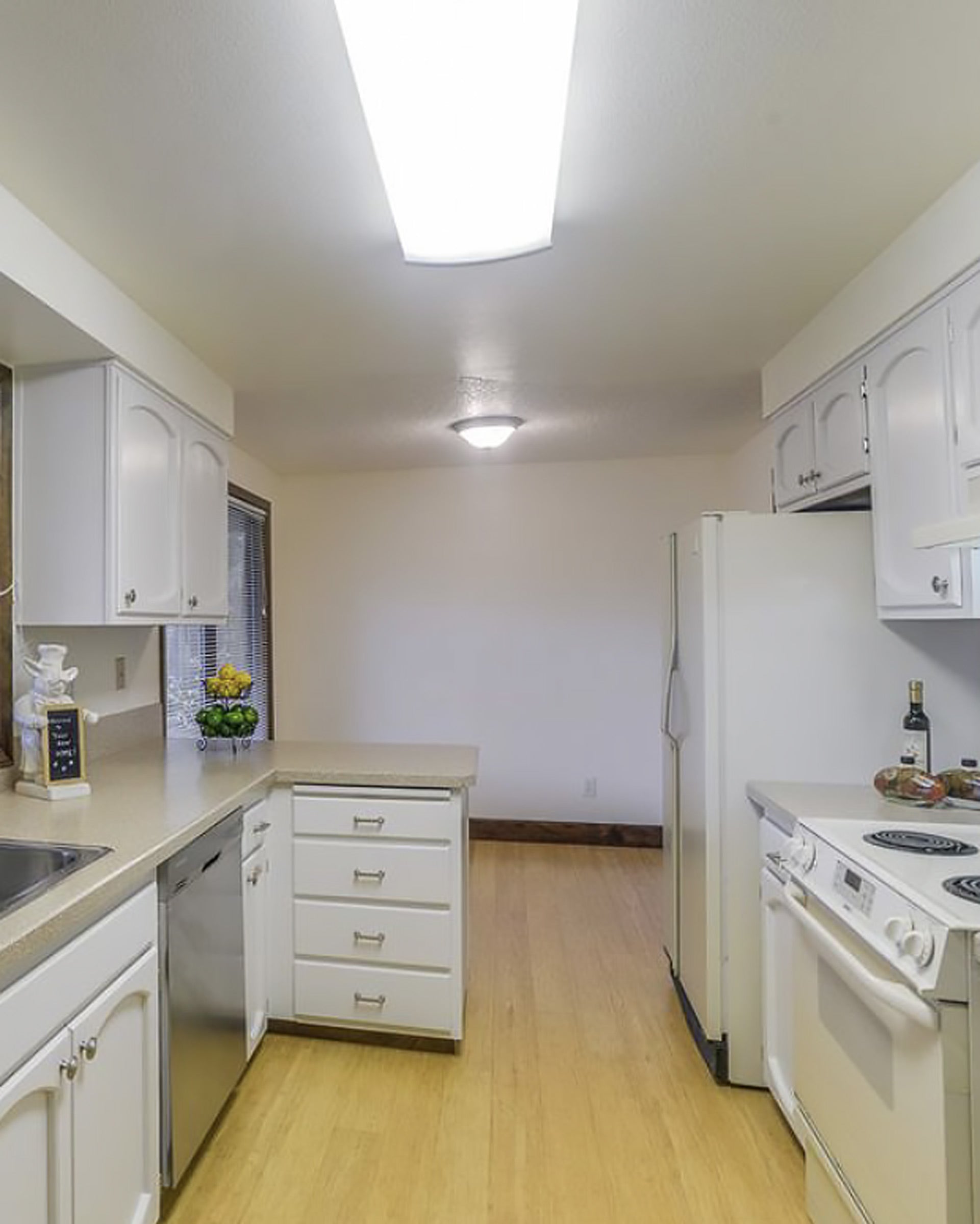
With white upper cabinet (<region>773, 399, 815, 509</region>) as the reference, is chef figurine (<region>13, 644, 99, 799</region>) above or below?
below

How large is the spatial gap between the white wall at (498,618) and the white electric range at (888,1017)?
2.41 metres

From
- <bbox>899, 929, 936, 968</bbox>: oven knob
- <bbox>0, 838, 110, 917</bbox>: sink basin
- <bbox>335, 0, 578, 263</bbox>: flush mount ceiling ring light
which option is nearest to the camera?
<bbox>335, 0, 578, 263</bbox>: flush mount ceiling ring light

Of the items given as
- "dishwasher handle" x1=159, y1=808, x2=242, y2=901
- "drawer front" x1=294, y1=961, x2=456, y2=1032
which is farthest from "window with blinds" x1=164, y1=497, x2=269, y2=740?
"drawer front" x1=294, y1=961, x2=456, y2=1032

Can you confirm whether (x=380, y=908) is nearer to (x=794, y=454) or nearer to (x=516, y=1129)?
(x=516, y=1129)

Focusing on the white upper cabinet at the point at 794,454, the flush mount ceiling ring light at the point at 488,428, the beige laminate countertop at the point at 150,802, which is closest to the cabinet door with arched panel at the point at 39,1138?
the beige laminate countertop at the point at 150,802

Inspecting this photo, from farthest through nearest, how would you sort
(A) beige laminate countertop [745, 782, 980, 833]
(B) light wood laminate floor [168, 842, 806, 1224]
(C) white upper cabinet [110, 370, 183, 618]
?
(C) white upper cabinet [110, 370, 183, 618]
(A) beige laminate countertop [745, 782, 980, 833]
(B) light wood laminate floor [168, 842, 806, 1224]

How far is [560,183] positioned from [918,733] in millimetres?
1711

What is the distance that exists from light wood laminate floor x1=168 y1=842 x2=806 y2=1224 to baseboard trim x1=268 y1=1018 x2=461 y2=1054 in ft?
0.07

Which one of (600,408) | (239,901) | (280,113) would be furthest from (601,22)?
(239,901)

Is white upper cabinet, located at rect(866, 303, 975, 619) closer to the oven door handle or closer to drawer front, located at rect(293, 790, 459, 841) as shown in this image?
the oven door handle

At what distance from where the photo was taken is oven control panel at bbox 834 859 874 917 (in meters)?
1.22

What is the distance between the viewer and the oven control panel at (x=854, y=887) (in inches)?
47.9

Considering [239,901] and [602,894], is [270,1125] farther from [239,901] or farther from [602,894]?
[602,894]

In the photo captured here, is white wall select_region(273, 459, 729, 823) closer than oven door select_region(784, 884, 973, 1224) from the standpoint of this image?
No
